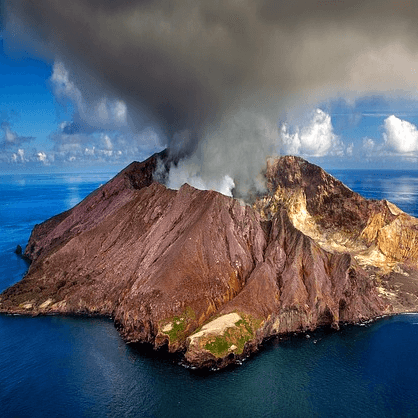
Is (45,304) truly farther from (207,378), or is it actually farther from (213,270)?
(207,378)

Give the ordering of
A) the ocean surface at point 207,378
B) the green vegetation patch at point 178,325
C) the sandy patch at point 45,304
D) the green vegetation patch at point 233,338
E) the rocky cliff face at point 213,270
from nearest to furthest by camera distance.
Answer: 1. the ocean surface at point 207,378
2. the green vegetation patch at point 233,338
3. the green vegetation patch at point 178,325
4. the rocky cliff face at point 213,270
5. the sandy patch at point 45,304

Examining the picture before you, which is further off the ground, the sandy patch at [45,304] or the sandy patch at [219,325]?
the sandy patch at [219,325]

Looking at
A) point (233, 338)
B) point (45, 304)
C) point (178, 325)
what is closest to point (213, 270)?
point (178, 325)

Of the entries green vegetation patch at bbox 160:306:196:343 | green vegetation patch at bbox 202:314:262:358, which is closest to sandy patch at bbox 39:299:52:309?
green vegetation patch at bbox 160:306:196:343

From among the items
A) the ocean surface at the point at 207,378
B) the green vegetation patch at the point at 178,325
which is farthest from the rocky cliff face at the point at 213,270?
the ocean surface at the point at 207,378

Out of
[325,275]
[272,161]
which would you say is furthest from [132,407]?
[272,161]

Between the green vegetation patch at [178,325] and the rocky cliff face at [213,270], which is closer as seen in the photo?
the green vegetation patch at [178,325]

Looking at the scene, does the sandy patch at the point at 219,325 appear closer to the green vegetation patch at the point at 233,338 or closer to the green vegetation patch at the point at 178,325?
the green vegetation patch at the point at 233,338
